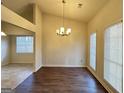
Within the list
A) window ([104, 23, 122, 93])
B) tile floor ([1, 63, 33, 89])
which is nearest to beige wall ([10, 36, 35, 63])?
tile floor ([1, 63, 33, 89])

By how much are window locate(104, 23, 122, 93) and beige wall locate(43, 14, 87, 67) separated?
4565 mm

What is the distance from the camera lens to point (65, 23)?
981 centimetres

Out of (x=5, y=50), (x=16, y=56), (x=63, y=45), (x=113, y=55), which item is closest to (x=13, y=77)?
(x=113, y=55)

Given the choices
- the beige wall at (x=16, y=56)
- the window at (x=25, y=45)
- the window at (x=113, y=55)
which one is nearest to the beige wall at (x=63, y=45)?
the window at (x=25, y=45)

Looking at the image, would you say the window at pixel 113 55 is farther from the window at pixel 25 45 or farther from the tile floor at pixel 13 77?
the window at pixel 25 45

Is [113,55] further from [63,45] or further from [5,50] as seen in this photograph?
[5,50]

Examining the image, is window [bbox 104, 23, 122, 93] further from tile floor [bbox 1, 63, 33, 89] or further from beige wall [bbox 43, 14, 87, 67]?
beige wall [bbox 43, 14, 87, 67]

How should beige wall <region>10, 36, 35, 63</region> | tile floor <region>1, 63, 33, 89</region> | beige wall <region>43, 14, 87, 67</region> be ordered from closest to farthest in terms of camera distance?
tile floor <region>1, 63, 33, 89</region> → beige wall <region>43, 14, 87, 67</region> → beige wall <region>10, 36, 35, 63</region>

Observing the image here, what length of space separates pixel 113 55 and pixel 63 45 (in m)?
5.46

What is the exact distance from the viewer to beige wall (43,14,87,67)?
32.2 feet

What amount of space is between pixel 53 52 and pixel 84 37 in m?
2.15

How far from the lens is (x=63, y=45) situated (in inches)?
389

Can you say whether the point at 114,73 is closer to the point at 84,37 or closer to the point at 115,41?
the point at 115,41

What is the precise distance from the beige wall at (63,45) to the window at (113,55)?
4565 mm
